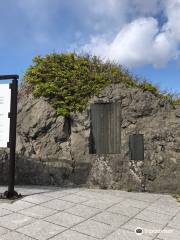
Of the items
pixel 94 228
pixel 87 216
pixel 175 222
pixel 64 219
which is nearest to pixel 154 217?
pixel 175 222

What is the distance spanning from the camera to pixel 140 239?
443 centimetres

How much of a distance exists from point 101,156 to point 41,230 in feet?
11.8

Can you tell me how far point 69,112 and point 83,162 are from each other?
1418 millimetres

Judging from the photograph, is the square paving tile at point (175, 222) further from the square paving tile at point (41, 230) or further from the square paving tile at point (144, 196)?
the square paving tile at point (41, 230)

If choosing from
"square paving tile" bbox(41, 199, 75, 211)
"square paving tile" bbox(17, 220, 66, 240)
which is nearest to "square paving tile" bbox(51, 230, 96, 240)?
"square paving tile" bbox(17, 220, 66, 240)

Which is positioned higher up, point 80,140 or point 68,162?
point 80,140

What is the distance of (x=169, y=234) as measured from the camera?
4.73m

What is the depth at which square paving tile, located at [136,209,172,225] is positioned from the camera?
5.35 metres

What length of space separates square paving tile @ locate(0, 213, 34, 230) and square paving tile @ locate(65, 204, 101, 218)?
0.82 m

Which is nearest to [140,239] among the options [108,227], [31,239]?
[108,227]

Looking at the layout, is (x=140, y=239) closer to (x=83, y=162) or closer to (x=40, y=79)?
(x=83, y=162)

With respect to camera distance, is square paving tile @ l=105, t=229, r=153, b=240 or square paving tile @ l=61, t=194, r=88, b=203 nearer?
square paving tile @ l=105, t=229, r=153, b=240

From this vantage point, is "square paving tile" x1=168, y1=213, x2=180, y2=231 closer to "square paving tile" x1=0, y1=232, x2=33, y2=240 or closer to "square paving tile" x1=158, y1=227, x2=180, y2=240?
"square paving tile" x1=158, y1=227, x2=180, y2=240

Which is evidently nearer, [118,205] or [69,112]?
[118,205]
